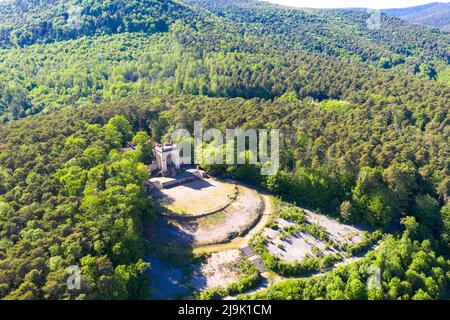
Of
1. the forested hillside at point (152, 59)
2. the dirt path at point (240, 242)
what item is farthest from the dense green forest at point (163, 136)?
the dirt path at point (240, 242)

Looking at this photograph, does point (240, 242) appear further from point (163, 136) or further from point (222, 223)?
point (163, 136)

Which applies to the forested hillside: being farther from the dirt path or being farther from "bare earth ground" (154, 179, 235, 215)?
the dirt path

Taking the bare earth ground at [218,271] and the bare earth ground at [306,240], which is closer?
the bare earth ground at [218,271]

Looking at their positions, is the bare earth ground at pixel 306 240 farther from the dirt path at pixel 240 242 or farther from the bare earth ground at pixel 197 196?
the bare earth ground at pixel 197 196

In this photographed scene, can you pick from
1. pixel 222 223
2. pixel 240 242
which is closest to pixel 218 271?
pixel 240 242

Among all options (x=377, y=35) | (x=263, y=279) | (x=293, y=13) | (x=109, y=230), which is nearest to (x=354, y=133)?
(x=263, y=279)

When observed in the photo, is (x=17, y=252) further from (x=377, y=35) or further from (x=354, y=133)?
(x=377, y=35)
